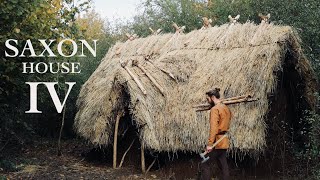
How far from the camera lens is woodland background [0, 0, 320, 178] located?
8.59 meters

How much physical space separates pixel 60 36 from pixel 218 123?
4253mm

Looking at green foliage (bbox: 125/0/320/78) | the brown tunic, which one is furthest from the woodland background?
the brown tunic

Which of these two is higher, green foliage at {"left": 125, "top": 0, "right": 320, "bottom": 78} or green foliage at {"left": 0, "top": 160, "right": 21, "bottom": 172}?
green foliage at {"left": 125, "top": 0, "right": 320, "bottom": 78}

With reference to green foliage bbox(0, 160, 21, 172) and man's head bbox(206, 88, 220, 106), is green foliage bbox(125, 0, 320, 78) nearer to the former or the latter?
man's head bbox(206, 88, 220, 106)

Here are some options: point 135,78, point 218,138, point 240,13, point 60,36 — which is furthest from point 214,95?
point 240,13

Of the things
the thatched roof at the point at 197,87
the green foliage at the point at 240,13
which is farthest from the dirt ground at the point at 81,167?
the green foliage at the point at 240,13

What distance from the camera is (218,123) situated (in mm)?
7301

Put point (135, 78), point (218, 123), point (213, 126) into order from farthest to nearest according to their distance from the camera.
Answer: point (135, 78) < point (218, 123) < point (213, 126)

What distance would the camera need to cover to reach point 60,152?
41.3 ft

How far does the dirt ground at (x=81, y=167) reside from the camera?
9.55 meters

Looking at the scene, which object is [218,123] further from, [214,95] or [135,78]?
[135,78]

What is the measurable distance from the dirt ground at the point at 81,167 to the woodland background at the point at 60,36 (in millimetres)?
404

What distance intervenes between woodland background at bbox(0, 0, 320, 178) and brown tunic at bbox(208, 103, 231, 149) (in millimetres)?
2033

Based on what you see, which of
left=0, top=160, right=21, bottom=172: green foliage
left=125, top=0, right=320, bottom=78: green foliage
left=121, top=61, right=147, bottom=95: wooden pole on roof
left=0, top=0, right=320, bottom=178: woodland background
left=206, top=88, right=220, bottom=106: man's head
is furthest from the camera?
left=125, top=0, right=320, bottom=78: green foliage
